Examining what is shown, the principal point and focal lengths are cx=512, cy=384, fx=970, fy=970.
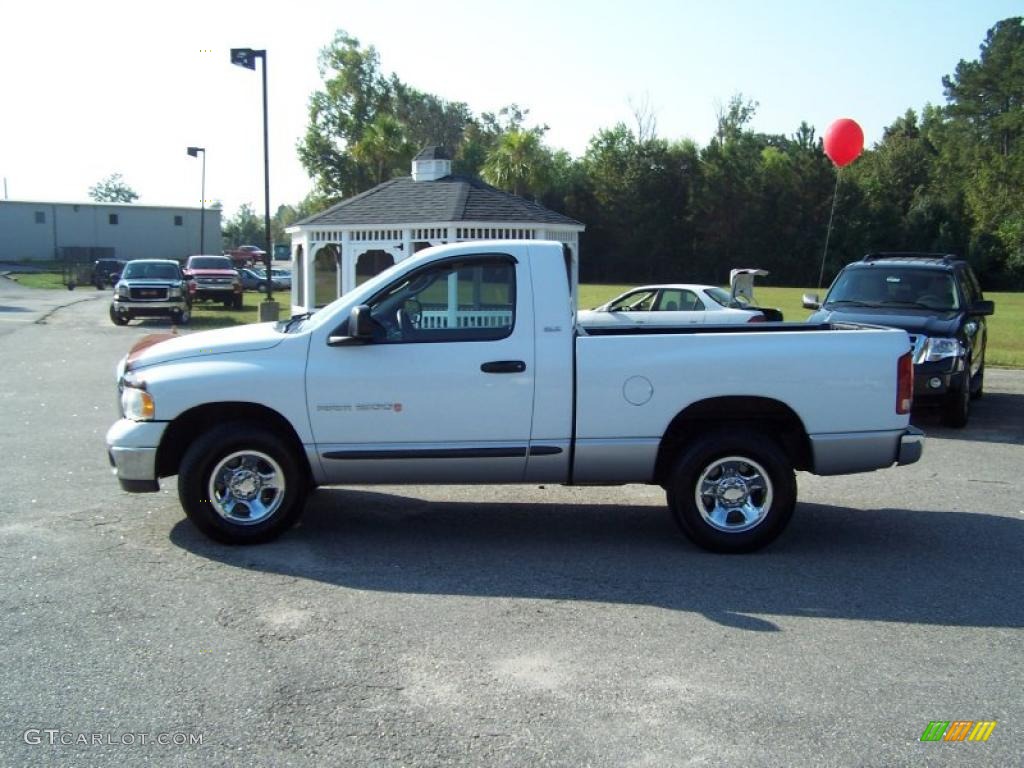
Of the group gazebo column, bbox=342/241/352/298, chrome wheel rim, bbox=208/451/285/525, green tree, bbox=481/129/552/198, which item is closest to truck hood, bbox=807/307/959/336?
chrome wheel rim, bbox=208/451/285/525

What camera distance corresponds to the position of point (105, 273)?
162 ft

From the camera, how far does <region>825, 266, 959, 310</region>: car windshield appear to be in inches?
482

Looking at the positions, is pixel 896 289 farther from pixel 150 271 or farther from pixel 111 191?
pixel 111 191

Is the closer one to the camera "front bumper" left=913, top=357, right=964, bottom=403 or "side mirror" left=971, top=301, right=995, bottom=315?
"front bumper" left=913, top=357, right=964, bottom=403

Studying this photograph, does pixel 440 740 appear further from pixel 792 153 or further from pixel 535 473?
pixel 792 153

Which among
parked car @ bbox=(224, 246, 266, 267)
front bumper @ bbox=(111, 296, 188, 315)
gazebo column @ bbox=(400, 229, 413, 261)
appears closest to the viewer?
gazebo column @ bbox=(400, 229, 413, 261)

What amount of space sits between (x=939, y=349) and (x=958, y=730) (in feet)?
25.7

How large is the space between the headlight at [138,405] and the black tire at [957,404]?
8.71 m

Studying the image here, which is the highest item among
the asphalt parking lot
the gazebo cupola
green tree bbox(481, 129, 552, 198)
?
green tree bbox(481, 129, 552, 198)

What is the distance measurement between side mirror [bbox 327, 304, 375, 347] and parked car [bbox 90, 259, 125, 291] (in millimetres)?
45586

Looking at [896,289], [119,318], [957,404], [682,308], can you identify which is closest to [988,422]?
[957,404]

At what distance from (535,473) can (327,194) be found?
66.3 meters

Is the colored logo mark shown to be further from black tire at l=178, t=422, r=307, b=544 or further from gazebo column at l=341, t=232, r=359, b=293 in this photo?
gazebo column at l=341, t=232, r=359, b=293

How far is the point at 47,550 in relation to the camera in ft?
20.6
